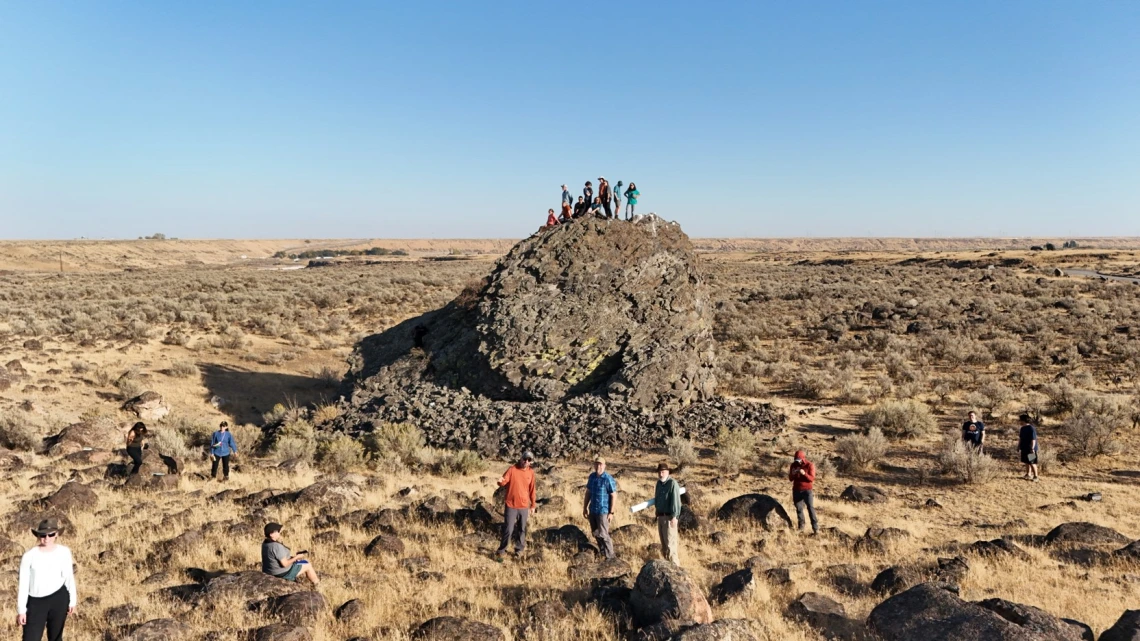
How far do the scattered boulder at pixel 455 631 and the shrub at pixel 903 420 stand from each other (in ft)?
40.0

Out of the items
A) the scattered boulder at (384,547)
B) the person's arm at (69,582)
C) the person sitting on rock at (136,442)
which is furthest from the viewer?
the person sitting on rock at (136,442)

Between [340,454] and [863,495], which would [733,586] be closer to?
[863,495]

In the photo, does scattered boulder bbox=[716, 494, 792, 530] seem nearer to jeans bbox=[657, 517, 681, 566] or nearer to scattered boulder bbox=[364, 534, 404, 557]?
jeans bbox=[657, 517, 681, 566]

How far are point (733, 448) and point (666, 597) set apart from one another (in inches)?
315

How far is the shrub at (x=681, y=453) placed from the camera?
13.7 m

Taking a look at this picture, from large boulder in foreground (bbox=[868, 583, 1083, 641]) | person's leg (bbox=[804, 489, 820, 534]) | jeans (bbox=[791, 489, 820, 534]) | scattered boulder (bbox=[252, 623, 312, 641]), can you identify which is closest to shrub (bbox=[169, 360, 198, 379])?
scattered boulder (bbox=[252, 623, 312, 641])

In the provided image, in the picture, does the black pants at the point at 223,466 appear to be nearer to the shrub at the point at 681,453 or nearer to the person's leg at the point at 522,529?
the person's leg at the point at 522,529

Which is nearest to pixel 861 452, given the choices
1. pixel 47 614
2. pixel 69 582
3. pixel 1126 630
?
pixel 1126 630

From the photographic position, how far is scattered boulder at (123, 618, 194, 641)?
5.69 metres

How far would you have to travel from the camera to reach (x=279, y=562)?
7.05 m

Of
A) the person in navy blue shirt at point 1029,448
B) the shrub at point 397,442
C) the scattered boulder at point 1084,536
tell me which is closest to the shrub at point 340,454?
the shrub at point 397,442

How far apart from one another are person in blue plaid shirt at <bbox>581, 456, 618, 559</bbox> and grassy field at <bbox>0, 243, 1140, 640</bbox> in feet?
1.85

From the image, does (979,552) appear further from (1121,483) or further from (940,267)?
(940,267)

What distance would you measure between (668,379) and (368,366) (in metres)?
8.36
